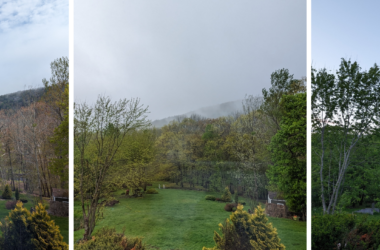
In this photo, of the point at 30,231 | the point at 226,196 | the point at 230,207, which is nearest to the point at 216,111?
the point at 226,196

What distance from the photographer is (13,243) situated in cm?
572

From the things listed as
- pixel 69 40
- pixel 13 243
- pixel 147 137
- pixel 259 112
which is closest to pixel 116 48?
pixel 69 40

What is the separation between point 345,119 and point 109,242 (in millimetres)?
5538

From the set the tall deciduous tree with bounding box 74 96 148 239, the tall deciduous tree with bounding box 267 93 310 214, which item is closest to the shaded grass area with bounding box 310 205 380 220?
the tall deciduous tree with bounding box 267 93 310 214

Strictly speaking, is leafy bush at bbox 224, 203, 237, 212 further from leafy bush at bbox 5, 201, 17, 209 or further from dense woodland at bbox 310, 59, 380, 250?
leafy bush at bbox 5, 201, 17, 209

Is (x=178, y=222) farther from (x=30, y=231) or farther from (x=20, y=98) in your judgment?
(x=20, y=98)

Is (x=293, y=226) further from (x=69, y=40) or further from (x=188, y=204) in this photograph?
(x=69, y=40)

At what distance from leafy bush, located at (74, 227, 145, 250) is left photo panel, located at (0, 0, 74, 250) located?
850mm

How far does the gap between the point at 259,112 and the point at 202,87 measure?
1.21m

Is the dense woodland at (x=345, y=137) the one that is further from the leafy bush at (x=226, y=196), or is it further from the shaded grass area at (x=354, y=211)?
the leafy bush at (x=226, y=196)

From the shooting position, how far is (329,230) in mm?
5574

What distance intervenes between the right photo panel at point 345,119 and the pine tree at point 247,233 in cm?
137

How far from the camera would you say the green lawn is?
5016 mm

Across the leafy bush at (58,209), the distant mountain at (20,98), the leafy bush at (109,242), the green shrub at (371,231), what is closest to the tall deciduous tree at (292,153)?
the green shrub at (371,231)
